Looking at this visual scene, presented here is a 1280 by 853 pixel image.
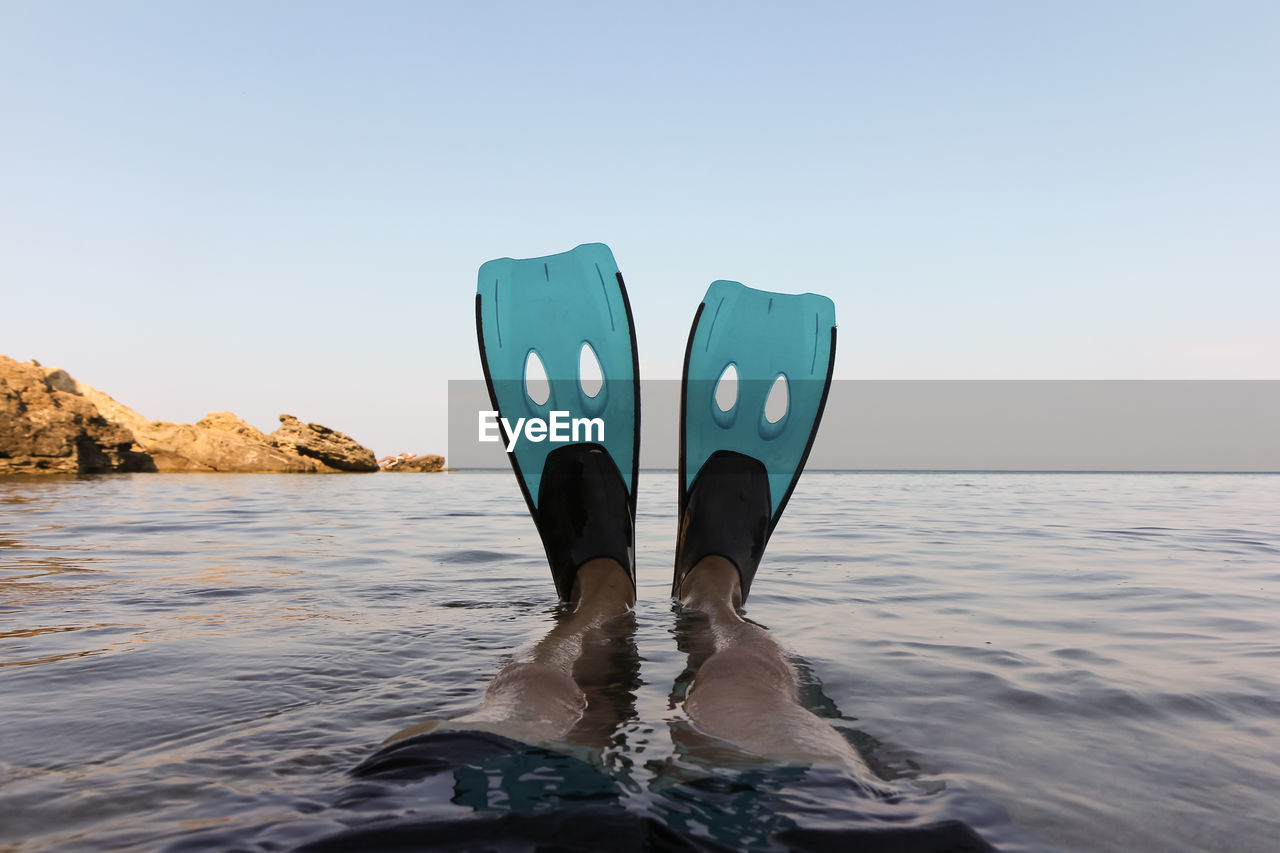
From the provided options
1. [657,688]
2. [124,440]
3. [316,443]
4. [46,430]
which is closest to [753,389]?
[657,688]

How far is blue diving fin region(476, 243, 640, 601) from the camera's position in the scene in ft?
8.46

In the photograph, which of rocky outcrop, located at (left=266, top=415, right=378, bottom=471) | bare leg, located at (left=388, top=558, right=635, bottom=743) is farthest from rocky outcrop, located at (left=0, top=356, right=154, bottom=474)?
bare leg, located at (left=388, top=558, right=635, bottom=743)

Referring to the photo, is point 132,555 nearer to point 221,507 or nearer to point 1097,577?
point 221,507

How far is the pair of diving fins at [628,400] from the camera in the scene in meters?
2.44

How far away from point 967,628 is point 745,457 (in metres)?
1.17

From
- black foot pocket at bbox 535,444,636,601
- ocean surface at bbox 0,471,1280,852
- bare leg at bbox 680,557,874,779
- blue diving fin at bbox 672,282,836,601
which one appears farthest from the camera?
blue diving fin at bbox 672,282,836,601

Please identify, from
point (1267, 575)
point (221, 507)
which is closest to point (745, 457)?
point (1267, 575)

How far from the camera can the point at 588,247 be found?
2760 mm

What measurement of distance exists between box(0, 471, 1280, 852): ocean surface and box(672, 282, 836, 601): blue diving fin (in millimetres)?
425

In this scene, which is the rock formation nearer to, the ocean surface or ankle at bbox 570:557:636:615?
the ocean surface

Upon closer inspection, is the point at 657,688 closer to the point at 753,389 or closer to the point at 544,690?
the point at 544,690

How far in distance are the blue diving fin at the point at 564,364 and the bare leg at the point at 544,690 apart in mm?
866

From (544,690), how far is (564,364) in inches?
67.2

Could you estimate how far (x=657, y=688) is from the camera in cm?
122
